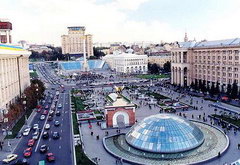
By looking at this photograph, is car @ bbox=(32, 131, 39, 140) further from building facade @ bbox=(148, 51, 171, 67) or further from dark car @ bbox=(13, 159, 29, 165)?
building facade @ bbox=(148, 51, 171, 67)

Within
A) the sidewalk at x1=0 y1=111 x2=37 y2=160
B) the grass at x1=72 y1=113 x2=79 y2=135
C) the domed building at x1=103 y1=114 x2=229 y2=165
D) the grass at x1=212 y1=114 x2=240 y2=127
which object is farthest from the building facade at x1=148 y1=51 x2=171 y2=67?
the sidewalk at x1=0 y1=111 x2=37 y2=160

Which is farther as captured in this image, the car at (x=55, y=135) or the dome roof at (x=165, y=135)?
the car at (x=55, y=135)

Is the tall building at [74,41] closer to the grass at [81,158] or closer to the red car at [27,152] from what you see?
the red car at [27,152]

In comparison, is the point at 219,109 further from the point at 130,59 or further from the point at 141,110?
the point at 130,59

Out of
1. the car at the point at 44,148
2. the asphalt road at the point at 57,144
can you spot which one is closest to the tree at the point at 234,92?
the asphalt road at the point at 57,144

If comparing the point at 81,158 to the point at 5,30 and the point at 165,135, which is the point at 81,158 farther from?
the point at 5,30
